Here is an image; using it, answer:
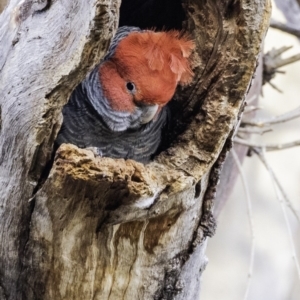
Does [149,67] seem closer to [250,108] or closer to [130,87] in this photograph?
[130,87]

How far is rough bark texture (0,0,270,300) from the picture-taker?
0.77 meters

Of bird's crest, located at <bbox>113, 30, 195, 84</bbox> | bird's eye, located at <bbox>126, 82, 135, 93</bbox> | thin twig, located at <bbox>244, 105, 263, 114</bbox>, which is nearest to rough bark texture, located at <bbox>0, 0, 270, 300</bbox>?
bird's crest, located at <bbox>113, 30, 195, 84</bbox>

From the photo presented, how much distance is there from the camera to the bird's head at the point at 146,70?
99 centimetres

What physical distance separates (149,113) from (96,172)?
37cm

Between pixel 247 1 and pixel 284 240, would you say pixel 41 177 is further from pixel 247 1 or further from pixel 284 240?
pixel 284 240

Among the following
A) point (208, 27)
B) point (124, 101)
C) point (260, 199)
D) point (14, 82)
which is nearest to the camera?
point (14, 82)

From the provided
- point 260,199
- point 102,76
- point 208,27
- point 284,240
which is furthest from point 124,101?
point 284,240

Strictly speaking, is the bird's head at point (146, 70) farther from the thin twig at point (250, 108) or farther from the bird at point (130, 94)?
the thin twig at point (250, 108)

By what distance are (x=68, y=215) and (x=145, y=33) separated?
43 centimetres

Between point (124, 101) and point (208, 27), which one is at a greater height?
point (208, 27)

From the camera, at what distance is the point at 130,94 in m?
1.08

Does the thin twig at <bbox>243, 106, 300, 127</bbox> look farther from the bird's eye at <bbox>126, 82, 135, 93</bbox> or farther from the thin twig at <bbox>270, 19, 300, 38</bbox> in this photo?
the bird's eye at <bbox>126, 82, 135, 93</bbox>

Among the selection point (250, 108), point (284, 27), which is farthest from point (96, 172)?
point (284, 27)

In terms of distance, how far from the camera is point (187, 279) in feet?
3.38
